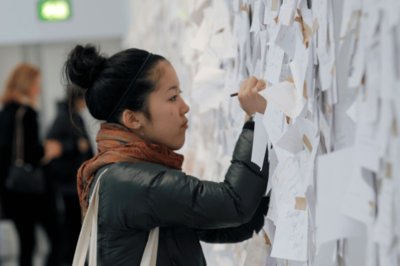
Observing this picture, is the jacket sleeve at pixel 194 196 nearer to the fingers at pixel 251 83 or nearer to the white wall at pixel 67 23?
the fingers at pixel 251 83

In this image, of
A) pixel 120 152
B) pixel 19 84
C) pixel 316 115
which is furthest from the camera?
pixel 19 84

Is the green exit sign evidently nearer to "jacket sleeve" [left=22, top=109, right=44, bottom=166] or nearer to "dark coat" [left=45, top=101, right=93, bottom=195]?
"dark coat" [left=45, top=101, right=93, bottom=195]

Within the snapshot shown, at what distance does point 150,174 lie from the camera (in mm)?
752

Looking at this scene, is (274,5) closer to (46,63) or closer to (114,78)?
(114,78)

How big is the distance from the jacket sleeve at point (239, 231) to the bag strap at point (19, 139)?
1.62 metres

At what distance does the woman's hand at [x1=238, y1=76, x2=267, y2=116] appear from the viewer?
748 mm

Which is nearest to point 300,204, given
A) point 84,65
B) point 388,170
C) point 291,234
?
point 291,234

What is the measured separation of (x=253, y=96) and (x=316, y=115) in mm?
177

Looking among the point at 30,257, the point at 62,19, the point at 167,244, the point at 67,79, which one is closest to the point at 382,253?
the point at 167,244

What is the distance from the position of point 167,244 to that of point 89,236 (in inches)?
6.2

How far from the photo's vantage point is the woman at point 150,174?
72 cm

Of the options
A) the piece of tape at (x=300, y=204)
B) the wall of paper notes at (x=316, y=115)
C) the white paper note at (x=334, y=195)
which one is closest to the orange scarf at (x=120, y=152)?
the wall of paper notes at (x=316, y=115)

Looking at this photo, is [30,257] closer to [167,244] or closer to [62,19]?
[167,244]

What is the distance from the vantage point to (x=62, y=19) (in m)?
4.18
